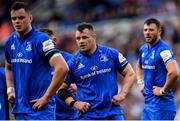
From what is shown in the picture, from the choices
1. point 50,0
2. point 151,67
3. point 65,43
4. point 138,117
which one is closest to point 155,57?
point 151,67

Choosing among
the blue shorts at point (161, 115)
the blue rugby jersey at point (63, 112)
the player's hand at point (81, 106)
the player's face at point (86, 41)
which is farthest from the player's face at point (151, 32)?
the player's hand at point (81, 106)

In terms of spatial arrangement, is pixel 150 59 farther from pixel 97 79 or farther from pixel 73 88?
pixel 97 79

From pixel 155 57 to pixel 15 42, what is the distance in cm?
296

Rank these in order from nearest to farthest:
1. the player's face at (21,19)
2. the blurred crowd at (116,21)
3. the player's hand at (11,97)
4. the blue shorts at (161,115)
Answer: the player's face at (21,19), the player's hand at (11,97), the blue shorts at (161,115), the blurred crowd at (116,21)

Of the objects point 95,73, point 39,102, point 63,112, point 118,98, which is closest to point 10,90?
point 39,102

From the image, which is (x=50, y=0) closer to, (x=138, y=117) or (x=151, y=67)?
(x=138, y=117)

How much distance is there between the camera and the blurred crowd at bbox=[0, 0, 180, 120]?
741 inches

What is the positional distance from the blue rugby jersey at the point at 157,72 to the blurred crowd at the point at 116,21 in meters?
4.75

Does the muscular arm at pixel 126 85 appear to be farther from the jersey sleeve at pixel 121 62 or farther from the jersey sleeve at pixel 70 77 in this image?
the jersey sleeve at pixel 70 77

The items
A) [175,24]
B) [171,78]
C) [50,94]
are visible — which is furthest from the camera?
[175,24]

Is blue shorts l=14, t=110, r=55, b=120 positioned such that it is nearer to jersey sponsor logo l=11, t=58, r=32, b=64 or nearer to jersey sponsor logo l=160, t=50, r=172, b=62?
jersey sponsor logo l=11, t=58, r=32, b=64

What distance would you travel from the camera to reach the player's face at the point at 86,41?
10.5 m

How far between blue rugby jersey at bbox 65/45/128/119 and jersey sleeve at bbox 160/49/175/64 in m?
1.15

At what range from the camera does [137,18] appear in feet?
67.3
